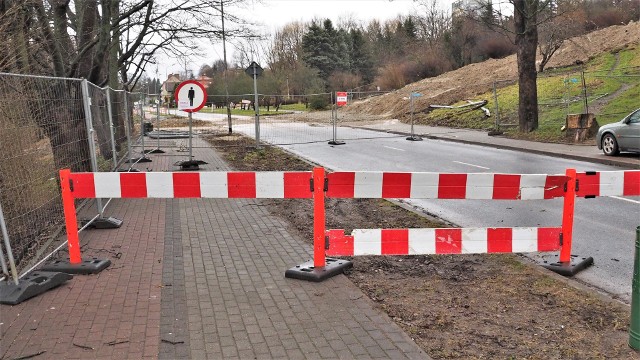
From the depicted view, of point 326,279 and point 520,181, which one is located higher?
point 520,181

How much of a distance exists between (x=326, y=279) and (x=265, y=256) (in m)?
1.11

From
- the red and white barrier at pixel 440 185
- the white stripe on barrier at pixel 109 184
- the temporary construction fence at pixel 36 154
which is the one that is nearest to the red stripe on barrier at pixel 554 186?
the red and white barrier at pixel 440 185

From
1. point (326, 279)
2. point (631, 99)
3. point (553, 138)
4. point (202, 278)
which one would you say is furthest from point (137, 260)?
point (631, 99)

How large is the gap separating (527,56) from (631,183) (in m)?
17.9

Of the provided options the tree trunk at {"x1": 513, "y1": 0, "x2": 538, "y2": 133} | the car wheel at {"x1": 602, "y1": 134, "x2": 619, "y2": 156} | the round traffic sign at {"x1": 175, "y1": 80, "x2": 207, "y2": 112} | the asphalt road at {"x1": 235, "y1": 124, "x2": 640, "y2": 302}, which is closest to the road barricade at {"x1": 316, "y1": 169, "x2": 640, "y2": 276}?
the asphalt road at {"x1": 235, "y1": 124, "x2": 640, "y2": 302}

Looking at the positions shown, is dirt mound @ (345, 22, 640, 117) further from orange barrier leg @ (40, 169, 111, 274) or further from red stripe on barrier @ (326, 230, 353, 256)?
orange barrier leg @ (40, 169, 111, 274)

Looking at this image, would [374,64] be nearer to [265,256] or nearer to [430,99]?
[430,99]

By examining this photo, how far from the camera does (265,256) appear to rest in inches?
245

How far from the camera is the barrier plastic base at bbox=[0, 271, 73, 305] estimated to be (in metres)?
4.80

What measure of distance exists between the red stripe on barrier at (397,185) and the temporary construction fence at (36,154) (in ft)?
11.7

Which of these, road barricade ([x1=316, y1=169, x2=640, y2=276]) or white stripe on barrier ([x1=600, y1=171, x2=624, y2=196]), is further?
white stripe on barrier ([x1=600, y1=171, x2=624, y2=196])

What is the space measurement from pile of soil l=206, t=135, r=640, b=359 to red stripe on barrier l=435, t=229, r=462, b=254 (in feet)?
1.01

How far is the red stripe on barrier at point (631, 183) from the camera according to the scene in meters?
5.46

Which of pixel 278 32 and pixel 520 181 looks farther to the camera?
pixel 278 32
